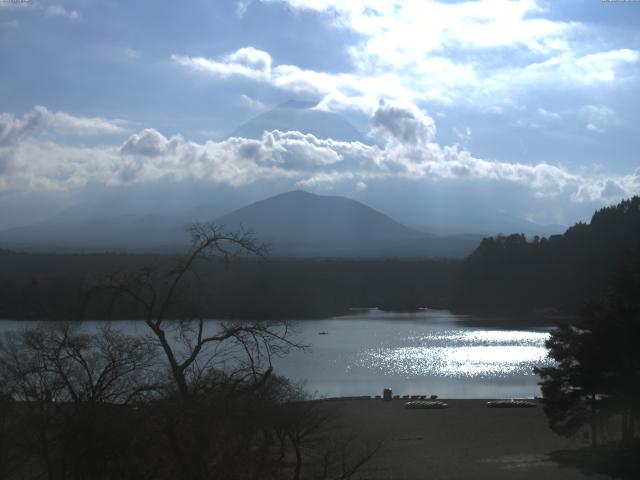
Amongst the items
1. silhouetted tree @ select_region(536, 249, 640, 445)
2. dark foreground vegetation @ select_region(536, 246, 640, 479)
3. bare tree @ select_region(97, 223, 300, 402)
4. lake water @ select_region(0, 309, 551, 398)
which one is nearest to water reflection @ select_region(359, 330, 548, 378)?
lake water @ select_region(0, 309, 551, 398)

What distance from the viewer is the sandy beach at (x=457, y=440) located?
12.5 m

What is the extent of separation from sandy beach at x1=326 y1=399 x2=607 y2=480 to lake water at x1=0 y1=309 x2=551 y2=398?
2.49 m

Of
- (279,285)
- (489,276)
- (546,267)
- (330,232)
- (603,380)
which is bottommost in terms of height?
(603,380)

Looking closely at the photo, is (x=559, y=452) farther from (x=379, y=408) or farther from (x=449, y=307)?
(x=449, y=307)

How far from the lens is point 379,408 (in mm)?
20266

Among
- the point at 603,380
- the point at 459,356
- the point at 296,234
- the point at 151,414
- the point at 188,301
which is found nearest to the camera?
the point at 151,414

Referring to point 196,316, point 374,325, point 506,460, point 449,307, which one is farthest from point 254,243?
point 449,307

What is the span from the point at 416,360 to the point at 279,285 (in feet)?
47.4

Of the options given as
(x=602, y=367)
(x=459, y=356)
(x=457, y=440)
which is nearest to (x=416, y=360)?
(x=459, y=356)

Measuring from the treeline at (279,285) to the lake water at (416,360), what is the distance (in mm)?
2393

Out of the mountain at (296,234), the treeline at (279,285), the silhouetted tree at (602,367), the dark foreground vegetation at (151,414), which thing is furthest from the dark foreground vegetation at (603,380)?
the mountain at (296,234)

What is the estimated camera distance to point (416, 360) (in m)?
32.0

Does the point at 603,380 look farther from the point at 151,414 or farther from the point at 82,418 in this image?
the point at 82,418

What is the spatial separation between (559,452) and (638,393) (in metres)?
2.03
